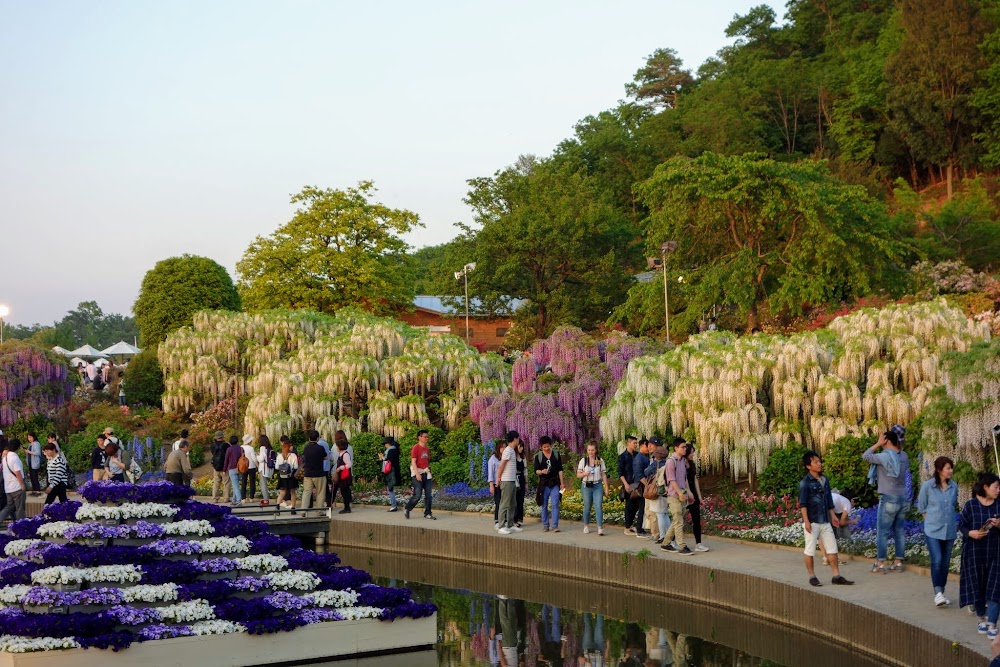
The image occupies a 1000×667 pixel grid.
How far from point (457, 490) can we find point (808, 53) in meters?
60.4

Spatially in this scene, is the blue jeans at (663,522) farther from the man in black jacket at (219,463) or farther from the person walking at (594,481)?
the man in black jacket at (219,463)

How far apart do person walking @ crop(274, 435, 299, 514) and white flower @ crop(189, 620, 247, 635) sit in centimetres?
975

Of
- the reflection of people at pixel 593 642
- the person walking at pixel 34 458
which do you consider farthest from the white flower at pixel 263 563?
the person walking at pixel 34 458

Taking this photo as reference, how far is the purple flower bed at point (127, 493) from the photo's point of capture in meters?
12.6

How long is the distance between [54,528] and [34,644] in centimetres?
211

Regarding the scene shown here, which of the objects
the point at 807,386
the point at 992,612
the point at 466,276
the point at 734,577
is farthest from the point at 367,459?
the point at 466,276

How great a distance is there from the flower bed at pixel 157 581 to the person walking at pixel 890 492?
5043mm

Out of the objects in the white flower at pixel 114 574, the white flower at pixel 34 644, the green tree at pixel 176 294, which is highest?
the green tree at pixel 176 294

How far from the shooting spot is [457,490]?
24625mm

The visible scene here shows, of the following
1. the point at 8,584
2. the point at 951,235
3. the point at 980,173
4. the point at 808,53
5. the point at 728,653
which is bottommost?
the point at 728,653

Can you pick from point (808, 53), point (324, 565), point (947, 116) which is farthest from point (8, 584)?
point (808, 53)

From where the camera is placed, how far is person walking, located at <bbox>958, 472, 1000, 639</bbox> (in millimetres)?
9820

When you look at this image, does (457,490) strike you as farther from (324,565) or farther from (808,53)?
(808,53)

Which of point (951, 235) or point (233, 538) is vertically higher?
point (951, 235)
